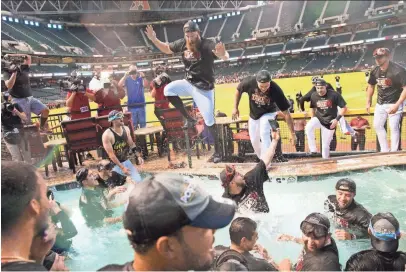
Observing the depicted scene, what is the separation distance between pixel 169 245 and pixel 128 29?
56211 mm

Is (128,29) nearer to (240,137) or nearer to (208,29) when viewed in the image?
(208,29)

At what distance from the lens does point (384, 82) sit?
7.11 metres

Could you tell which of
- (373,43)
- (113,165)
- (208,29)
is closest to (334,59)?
(373,43)

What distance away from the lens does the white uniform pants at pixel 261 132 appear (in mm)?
6680

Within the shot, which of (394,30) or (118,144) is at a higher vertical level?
(394,30)

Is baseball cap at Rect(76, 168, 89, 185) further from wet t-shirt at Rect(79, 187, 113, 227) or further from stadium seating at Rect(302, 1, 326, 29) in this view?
stadium seating at Rect(302, 1, 326, 29)

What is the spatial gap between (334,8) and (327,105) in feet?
159

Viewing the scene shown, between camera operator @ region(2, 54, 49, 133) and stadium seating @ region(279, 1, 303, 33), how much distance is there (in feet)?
156

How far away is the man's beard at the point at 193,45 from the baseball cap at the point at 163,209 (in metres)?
4.70

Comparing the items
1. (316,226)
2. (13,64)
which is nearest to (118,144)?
(13,64)

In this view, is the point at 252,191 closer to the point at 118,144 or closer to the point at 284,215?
the point at 284,215

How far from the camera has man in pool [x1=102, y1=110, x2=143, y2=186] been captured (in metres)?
6.13

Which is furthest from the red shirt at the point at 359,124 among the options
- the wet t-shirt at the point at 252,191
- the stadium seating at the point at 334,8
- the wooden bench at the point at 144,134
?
the stadium seating at the point at 334,8

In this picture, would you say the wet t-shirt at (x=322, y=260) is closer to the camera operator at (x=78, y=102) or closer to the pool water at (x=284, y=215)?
the pool water at (x=284, y=215)
